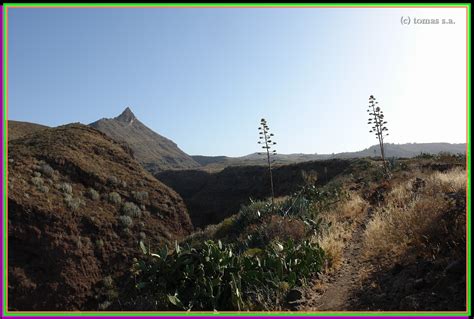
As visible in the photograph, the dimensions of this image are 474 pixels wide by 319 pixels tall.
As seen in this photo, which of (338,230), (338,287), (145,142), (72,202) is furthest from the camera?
(145,142)

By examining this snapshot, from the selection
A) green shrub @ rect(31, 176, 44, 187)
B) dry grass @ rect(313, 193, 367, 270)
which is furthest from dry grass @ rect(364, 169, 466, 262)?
green shrub @ rect(31, 176, 44, 187)

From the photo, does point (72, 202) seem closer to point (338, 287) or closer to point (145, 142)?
point (338, 287)

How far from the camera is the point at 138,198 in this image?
84.9 ft

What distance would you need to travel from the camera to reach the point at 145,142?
397 feet

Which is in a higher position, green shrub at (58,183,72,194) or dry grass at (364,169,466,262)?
green shrub at (58,183,72,194)

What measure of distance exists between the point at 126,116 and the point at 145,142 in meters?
30.3

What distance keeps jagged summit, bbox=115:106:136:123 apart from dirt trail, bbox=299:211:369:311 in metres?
141

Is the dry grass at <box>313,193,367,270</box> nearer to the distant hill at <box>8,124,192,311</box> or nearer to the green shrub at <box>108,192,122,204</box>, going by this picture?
the distant hill at <box>8,124,192,311</box>

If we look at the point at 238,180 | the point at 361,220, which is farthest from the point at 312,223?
the point at 238,180

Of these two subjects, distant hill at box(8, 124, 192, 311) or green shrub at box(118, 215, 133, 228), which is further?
green shrub at box(118, 215, 133, 228)

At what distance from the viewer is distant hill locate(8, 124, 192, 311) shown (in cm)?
1580

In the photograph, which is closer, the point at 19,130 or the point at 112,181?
the point at 112,181

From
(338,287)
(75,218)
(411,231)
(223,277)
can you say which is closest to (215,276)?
(223,277)

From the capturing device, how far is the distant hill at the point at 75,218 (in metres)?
15.8
